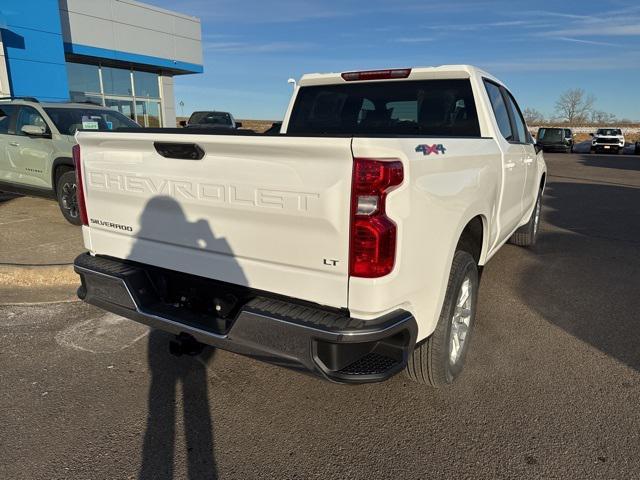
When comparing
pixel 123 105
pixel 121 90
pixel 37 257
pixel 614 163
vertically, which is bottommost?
pixel 614 163

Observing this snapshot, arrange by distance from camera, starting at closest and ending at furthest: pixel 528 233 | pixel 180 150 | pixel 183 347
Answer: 1. pixel 180 150
2. pixel 183 347
3. pixel 528 233

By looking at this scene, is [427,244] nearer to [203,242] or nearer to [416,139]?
[416,139]

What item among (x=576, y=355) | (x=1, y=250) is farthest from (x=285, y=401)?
(x=1, y=250)

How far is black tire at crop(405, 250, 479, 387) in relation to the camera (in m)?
2.79

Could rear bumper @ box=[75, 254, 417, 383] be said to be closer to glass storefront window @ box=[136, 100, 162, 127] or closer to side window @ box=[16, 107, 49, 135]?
side window @ box=[16, 107, 49, 135]

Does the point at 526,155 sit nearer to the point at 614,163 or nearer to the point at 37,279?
the point at 37,279

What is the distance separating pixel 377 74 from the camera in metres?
4.05

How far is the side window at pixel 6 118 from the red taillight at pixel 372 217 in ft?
27.0

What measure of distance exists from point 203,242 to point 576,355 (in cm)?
284

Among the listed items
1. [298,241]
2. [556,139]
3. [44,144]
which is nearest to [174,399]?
[298,241]

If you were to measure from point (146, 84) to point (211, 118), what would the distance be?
20.0 ft

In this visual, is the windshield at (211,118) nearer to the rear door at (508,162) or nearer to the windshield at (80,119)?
the windshield at (80,119)

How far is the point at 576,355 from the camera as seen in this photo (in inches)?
143

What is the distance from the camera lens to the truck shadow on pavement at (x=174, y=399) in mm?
2469
